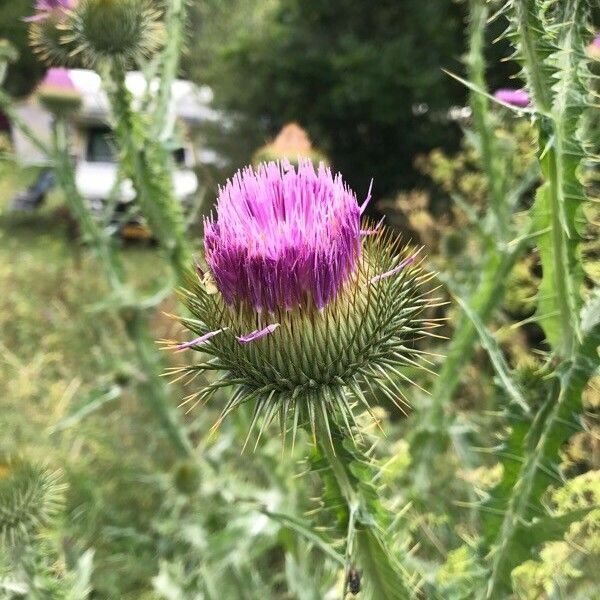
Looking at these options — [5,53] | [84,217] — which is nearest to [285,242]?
[84,217]

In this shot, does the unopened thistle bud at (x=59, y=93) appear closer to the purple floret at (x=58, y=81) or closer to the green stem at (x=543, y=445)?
the purple floret at (x=58, y=81)

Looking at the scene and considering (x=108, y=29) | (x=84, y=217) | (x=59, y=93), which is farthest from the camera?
(x=59, y=93)

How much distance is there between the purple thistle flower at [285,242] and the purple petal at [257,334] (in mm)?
49

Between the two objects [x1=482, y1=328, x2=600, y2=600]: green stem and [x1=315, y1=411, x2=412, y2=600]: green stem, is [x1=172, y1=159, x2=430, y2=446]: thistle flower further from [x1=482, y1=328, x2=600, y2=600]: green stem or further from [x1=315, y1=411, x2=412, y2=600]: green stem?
[x1=482, y1=328, x2=600, y2=600]: green stem

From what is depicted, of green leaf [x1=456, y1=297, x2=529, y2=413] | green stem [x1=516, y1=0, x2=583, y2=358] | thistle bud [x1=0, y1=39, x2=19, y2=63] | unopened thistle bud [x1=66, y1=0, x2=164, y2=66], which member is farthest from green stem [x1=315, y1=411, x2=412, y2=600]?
thistle bud [x1=0, y1=39, x2=19, y2=63]

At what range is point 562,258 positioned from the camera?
65.0 inches

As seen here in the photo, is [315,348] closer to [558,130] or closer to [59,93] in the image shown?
[558,130]

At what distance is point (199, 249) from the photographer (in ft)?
12.3

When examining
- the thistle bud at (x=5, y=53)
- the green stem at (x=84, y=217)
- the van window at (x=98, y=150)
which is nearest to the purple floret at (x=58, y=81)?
the thistle bud at (x=5, y=53)

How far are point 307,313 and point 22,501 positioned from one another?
1.36m

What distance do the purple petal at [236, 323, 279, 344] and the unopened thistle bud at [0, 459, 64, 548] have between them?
1.24 metres

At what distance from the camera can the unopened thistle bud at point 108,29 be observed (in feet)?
9.25

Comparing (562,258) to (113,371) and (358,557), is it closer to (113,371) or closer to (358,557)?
(358,557)

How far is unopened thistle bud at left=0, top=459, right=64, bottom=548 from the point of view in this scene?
2.19m
